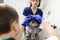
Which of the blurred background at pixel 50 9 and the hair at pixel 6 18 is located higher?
the hair at pixel 6 18

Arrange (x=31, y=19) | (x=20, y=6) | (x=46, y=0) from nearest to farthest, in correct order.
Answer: (x=31, y=19) < (x=46, y=0) < (x=20, y=6)

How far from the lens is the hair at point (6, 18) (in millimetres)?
463

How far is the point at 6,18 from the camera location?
0.47 meters

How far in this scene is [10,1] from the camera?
274 centimetres

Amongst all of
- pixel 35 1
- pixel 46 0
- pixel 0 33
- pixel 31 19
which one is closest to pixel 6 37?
pixel 0 33

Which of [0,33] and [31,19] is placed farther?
[31,19]

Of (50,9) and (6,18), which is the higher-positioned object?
(6,18)

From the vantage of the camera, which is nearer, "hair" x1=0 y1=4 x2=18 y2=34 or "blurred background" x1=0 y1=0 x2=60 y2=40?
"hair" x1=0 y1=4 x2=18 y2=34

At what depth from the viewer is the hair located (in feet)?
1.52

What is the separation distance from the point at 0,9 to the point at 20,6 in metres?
2.34

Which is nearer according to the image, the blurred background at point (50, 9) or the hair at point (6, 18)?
the hair at point (6, 18)

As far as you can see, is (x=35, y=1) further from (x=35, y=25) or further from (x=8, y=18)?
(x=8, y=18)

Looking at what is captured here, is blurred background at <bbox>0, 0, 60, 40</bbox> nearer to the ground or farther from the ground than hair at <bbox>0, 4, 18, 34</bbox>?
nearer to the ground

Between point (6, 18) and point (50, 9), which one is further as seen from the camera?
point (50, 9)
